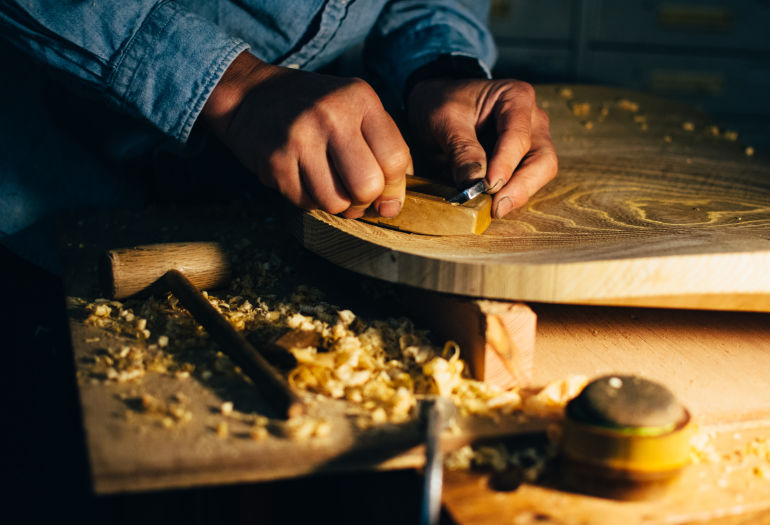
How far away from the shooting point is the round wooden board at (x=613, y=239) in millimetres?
799

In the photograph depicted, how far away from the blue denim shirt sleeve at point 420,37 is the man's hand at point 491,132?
19 cm

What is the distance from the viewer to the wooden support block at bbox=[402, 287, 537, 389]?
2.60ft

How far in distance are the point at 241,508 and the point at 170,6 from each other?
0.72 m

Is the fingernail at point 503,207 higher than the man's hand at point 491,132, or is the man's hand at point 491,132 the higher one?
the man's hand at point 491,132

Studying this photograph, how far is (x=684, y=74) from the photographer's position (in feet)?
11.0

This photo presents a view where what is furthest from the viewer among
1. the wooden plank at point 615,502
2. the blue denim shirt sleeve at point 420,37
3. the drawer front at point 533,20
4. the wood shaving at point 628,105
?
the drawer front at point 533,20

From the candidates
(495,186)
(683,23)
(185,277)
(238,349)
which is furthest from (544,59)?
(238,349)

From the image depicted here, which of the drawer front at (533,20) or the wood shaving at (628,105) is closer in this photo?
the wood shaving at (628,105)

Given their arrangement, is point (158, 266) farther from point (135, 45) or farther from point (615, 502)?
point (615, 502)

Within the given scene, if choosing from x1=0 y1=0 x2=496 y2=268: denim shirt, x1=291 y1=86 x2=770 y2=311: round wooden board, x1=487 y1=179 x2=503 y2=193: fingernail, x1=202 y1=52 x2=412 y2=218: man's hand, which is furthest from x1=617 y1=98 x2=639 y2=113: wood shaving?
x1=202 y1=52 x2=412 y2=218: man's hand

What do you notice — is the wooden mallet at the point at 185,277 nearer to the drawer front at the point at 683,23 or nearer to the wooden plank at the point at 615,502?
the wooden plank at the point at 615,502

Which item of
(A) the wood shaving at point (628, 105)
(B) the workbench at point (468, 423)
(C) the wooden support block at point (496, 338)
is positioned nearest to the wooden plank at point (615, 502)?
(B) the workbench at point (468, 423)

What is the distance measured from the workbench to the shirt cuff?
0.26 m

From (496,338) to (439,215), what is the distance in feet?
0.82
